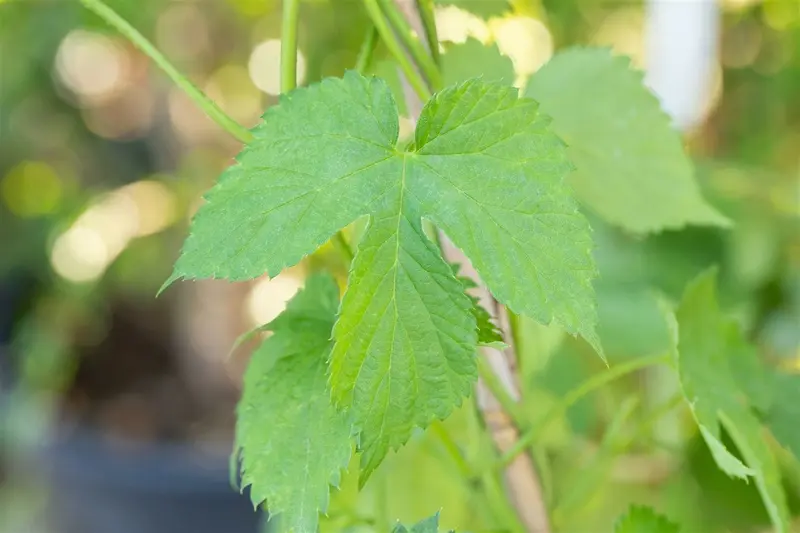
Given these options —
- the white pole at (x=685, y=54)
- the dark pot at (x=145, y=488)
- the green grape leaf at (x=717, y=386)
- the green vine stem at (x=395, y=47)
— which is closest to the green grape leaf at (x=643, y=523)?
the green grape leaf at (x=717, y=386)

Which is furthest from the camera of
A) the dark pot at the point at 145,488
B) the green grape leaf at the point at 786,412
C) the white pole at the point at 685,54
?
the dark pot at the point at 145,488

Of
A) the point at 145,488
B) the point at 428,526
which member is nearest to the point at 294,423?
the point at 428,526

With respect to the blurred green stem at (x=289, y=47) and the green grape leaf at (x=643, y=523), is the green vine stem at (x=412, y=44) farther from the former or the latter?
the green grape leaf at (x=643, y=523)

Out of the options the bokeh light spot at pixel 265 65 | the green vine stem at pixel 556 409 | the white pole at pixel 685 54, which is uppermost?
the bokeh light spot at pixel 265 65

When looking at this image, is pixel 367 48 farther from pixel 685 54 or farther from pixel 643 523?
pixel 685 54

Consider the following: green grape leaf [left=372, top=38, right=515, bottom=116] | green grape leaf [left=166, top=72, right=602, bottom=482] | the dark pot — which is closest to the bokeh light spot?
the dark pot

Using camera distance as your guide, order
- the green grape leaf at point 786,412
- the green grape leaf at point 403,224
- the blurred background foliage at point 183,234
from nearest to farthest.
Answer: the green grape leaf at point 403,224, the green grape leaf at point 786,412, the blurred background foliage at point 183,234

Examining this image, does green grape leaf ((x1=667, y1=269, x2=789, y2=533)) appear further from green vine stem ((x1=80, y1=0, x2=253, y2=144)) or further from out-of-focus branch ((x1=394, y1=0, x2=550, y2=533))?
green vine stem ((x1=80, y1=0, x2=253, y2=144))
